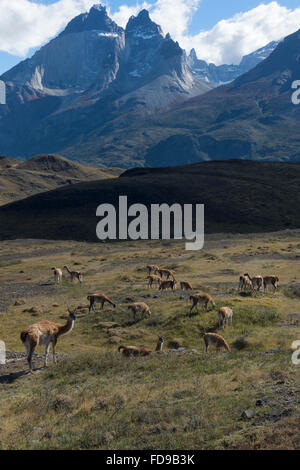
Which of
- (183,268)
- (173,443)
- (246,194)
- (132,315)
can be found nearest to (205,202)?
(246,194)

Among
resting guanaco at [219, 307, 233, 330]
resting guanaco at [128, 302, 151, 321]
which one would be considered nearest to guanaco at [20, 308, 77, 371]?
resting guanaco at [128, 302, 151, 321]

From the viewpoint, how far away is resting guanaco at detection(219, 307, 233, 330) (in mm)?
25791

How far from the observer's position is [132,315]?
2869 centimetres

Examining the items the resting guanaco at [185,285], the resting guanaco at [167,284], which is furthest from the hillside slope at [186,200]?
the resting guanaco at [185,285]

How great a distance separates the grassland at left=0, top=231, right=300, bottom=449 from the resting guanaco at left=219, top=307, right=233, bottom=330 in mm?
539

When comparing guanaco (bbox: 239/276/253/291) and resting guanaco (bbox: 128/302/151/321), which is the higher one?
guanaco (bbox: 239/276/253/291)

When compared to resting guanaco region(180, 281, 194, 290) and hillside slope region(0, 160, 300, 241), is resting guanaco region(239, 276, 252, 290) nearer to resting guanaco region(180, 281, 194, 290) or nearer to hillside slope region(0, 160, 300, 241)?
resting guanaco region(180, 281, 194, 290)

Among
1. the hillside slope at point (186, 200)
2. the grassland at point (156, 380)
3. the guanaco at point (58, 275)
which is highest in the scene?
the hillside slope at point (186, 200)

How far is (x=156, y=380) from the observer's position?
1669 centimetres

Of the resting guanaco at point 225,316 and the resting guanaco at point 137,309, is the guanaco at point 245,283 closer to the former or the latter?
the resting guanaco at point 225,316

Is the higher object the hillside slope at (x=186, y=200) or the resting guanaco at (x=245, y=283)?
the hillside slope at (x=186, y=200)

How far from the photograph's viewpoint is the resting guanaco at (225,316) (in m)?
25.8

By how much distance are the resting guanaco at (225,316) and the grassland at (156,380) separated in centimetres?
54

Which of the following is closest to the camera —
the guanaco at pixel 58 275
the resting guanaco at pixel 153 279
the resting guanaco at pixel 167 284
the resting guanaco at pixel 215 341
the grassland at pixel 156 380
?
the grassland at pixel 156 380
